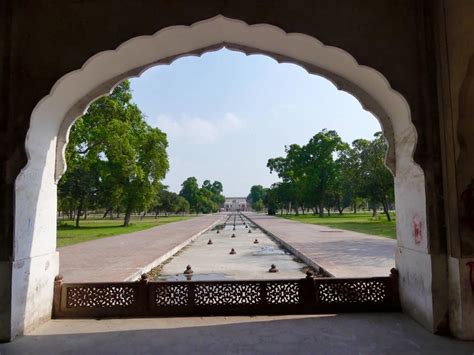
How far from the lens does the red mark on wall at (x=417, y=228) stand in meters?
5.68

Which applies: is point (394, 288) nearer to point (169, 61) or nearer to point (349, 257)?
point (169, 61)

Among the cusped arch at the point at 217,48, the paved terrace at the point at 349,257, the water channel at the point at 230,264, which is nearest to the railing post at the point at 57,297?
the cusped arch at the point at 217,48

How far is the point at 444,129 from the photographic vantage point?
5379 millimetres

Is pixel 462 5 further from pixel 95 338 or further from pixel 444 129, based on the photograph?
pixel 95 338

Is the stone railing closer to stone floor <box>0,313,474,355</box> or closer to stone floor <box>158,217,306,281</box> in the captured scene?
stone floor <box>0,313,474,355</box>

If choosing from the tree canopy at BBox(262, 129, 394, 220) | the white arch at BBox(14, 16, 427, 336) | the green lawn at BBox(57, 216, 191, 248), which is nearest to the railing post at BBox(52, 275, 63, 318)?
the white arch at BBox(14, 16, 427, 336)

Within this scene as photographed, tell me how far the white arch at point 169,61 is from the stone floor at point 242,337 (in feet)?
2.70

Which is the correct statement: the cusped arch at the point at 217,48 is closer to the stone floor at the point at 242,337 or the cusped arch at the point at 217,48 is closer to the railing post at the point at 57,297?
the railing post at the point at 57,297

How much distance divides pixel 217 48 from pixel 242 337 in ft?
15.4

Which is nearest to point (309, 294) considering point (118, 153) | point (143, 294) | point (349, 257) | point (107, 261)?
point (143, 294)

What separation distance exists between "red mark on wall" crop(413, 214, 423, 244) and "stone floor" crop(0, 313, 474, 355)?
1.25m

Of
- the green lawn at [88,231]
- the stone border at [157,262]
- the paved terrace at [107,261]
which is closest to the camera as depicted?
the paved terrace at [107,261]

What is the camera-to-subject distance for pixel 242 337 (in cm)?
530

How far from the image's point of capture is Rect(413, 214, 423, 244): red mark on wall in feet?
18.6
